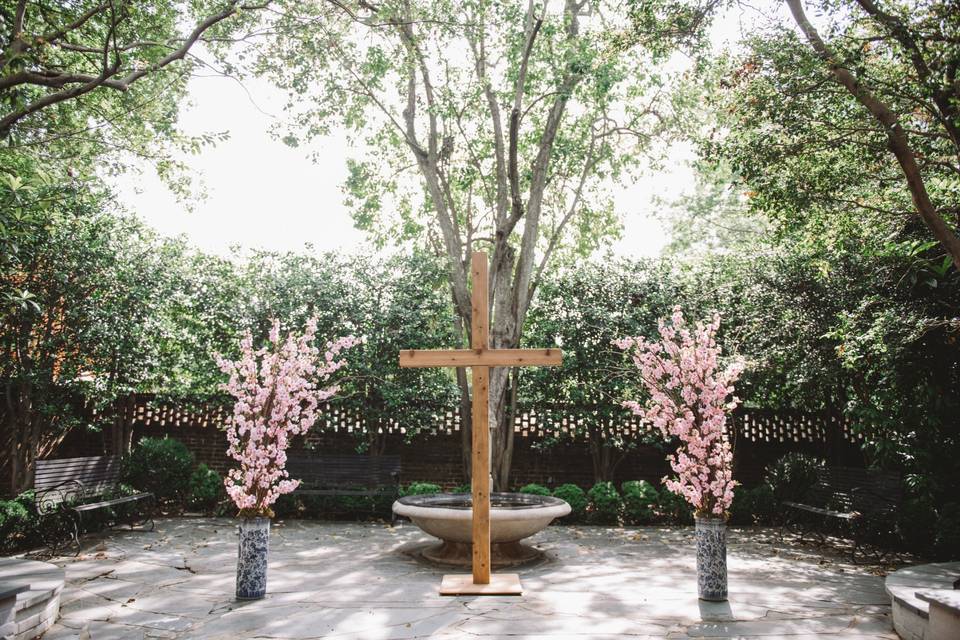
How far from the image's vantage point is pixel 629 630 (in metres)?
4.78

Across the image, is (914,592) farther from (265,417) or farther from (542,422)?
(542,422)

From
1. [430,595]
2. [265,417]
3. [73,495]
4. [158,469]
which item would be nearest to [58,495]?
[73,495]

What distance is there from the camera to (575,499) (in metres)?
10.4

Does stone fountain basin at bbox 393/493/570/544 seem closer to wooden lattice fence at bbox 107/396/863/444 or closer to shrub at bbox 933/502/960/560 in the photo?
wooden lattice fence at bbox 107/396/863/444

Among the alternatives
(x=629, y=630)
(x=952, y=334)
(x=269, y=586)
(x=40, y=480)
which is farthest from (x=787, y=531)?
(x=40, y=480)

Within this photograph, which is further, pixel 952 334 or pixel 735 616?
pixel 952 334

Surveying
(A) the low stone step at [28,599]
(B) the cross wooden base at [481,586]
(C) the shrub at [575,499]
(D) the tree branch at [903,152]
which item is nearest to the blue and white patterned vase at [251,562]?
(A) the low stone step at [28,599]

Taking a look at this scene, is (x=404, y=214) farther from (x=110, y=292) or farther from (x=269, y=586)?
(x=269, y=586)

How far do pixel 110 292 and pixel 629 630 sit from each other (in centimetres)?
834

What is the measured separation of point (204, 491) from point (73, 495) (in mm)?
2432

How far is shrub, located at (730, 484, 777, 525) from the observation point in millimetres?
10391

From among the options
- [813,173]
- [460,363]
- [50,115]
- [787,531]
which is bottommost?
[787,531]

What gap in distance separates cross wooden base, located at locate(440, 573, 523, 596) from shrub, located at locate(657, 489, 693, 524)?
5.01 meters

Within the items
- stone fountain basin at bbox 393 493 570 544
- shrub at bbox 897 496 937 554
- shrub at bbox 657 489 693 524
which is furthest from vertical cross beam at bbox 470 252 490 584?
shrub at bbox 657 489 693 524
